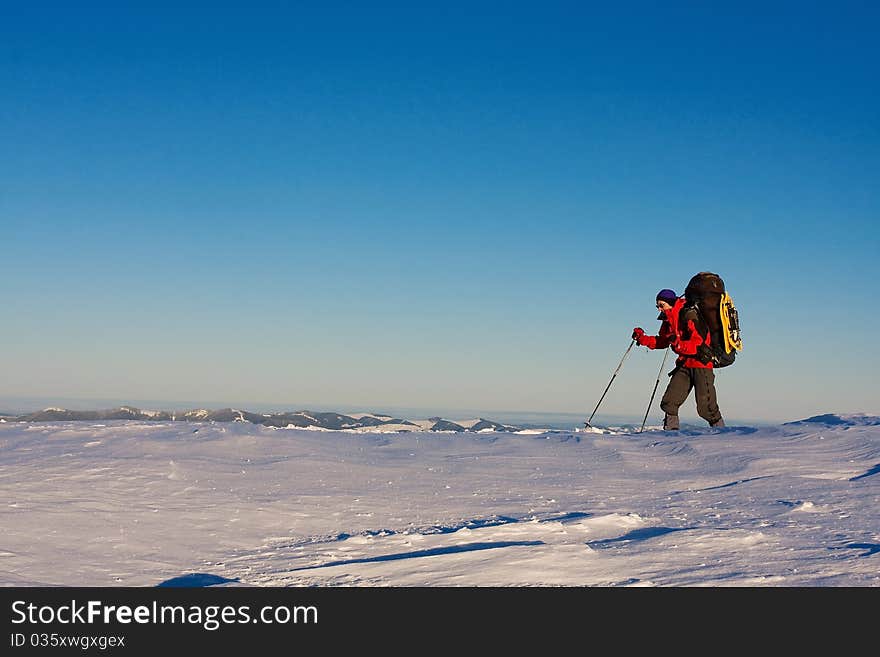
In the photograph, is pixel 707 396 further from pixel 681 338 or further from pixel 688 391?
pixel 681 338

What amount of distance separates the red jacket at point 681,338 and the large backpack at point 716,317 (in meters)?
0.11

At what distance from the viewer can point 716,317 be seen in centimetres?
1185

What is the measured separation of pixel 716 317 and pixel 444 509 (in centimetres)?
723

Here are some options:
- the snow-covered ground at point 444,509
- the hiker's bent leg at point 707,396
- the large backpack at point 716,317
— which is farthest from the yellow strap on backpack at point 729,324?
the snow-covered ground at point 444,509

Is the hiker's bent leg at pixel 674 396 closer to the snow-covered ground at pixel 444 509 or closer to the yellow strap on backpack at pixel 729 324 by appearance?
the yellow strap on backpack at pixel 729 324

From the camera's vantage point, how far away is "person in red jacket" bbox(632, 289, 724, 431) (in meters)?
11.9

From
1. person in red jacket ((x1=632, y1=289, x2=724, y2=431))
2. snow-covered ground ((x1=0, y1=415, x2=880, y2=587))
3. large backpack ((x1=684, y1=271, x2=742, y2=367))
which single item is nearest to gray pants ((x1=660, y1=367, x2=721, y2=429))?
person in red jacket ((x1=632, y1=289, x2=724, y2=431))

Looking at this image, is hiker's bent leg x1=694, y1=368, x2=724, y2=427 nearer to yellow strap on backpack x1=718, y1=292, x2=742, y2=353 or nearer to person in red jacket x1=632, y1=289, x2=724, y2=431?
person in red jacket x1=632, y1=289, x2=724, y2=431

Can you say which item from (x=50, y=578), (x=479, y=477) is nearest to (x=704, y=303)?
(x=479, y=477)

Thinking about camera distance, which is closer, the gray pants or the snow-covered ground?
the snow-covered ground

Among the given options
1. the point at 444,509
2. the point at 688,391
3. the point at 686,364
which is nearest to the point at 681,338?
the point at 686,364

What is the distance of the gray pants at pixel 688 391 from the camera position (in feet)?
39.0
